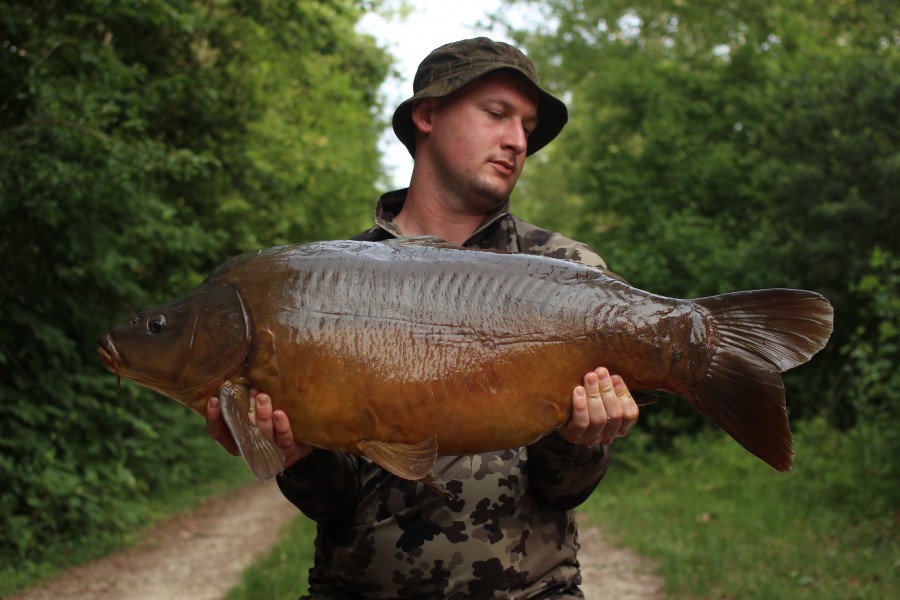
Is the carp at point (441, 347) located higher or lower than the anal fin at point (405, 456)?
higher

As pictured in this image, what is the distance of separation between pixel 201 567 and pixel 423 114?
6191 mm

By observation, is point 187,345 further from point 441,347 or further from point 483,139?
point 483,139

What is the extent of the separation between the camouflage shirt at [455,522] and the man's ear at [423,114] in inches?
49.7

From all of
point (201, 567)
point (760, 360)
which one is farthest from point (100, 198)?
point (760, 360)

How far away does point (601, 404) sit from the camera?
2273 millimetres

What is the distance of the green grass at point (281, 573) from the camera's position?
647cm

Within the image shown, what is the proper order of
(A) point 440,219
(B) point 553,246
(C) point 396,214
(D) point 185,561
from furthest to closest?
1. (D) point 185,561
2. (C) point 396,214
3. (A) point 440,219
4. (B) point 553,246

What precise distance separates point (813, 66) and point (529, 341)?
44.4ft

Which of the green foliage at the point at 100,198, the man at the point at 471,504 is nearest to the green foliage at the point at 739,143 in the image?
the green foliage at the point at 100,198

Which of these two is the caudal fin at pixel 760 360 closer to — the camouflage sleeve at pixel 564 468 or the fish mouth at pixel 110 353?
the camouflage sleeve at pixel 564 468

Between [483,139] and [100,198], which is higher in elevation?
[100,198]

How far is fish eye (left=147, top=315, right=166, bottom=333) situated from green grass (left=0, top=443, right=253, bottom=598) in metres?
5.23

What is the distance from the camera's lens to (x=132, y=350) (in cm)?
241

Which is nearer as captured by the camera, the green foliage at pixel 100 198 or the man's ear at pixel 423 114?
the man's ear at pixel 423 114
